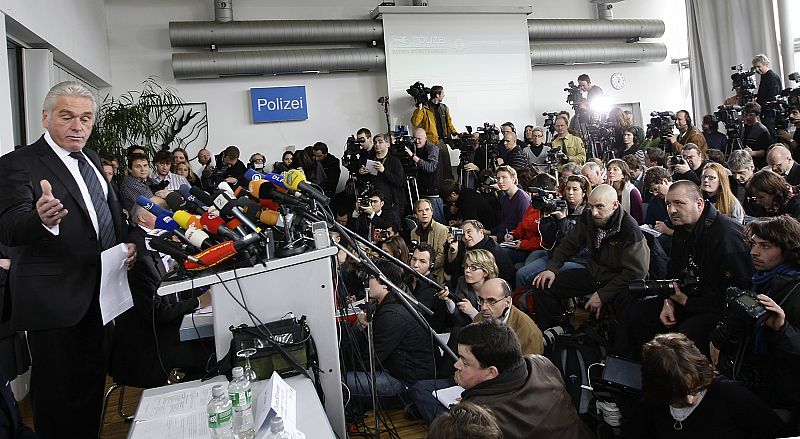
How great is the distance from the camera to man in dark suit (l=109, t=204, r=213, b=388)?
2.51 metres

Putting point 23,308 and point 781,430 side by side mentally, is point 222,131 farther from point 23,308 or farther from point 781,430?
point 781,430

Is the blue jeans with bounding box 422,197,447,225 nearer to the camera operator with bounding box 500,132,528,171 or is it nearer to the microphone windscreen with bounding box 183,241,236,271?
the camera operator with bounding box 500,132,528,171

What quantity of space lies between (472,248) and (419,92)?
4.16 metres

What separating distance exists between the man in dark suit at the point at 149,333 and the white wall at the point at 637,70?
319 inches

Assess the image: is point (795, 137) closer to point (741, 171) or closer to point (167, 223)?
point (741, 171)

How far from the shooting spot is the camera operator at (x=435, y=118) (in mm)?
8133

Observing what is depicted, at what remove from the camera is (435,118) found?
8234 mm

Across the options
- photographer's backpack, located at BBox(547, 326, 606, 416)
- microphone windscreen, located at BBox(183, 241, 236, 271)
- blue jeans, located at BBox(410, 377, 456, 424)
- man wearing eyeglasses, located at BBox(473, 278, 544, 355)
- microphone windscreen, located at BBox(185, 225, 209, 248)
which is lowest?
blue jeans, located at BBox(410, 377, 456, 424)

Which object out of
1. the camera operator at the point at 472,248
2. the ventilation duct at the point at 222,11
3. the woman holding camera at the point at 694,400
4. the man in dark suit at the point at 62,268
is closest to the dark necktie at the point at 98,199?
the man in dark suit at the point at 62,268

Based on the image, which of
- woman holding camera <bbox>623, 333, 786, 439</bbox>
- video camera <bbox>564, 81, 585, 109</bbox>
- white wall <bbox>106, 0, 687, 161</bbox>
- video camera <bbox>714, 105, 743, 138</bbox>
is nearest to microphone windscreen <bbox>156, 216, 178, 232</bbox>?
woman holding camera <bbox>623, 333, 786, 439</bbox>

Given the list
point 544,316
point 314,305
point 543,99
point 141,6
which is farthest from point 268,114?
point 314,305

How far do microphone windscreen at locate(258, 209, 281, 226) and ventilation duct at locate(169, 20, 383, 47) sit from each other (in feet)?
21.9

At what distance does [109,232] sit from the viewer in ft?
7.29

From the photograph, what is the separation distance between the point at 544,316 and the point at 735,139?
3.08 metres
